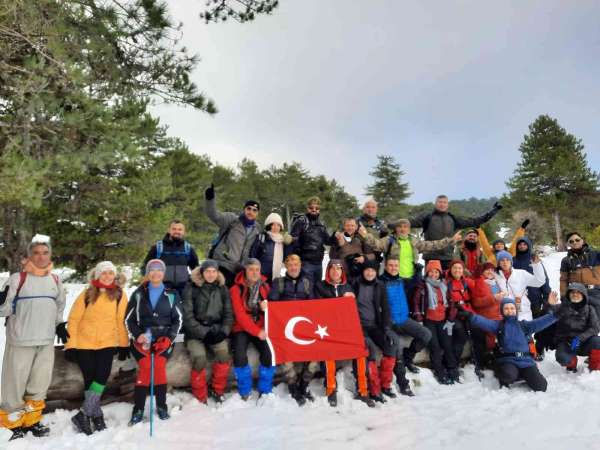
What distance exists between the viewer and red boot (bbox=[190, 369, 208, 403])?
5.55 m

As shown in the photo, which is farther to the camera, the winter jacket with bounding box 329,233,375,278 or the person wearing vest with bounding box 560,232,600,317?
the person wearing vest with bounding box 560,232,600,317

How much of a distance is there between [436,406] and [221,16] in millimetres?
9406

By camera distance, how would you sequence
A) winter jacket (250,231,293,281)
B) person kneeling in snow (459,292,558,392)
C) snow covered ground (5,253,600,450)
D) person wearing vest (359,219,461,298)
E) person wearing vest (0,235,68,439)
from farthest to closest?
person wearing vest (359,219,461,298)
winter jacket (250,231,293,281)
person kneeling in snow (459,292,558,392)
person wearing vest (0,235,68,439)
snow covered ground (5,253,600,450)

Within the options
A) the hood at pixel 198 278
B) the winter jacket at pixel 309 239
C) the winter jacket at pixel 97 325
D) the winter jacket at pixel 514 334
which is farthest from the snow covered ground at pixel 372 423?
the winter jacket at pixel 309 239

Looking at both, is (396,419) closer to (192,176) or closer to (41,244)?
(41,244)

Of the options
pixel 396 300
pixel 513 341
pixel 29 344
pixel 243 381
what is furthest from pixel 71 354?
pixel 513 341

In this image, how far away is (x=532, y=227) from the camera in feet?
105

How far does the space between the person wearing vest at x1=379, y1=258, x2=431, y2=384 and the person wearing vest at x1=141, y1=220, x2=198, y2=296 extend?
3569mm

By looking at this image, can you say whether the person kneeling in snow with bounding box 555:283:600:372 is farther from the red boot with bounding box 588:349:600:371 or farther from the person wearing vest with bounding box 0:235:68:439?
the person wearing vest with bounding box 0:235:68:439

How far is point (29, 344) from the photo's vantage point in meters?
4.75

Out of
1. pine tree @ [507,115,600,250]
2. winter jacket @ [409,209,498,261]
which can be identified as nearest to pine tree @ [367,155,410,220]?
pine tree @ [507,115,600,250]

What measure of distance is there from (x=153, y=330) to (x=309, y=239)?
324cm

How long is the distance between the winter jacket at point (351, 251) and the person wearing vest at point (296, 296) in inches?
33.5

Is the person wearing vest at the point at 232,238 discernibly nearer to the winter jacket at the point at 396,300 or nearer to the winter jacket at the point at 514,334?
the winter jacket at the point at 396,300
